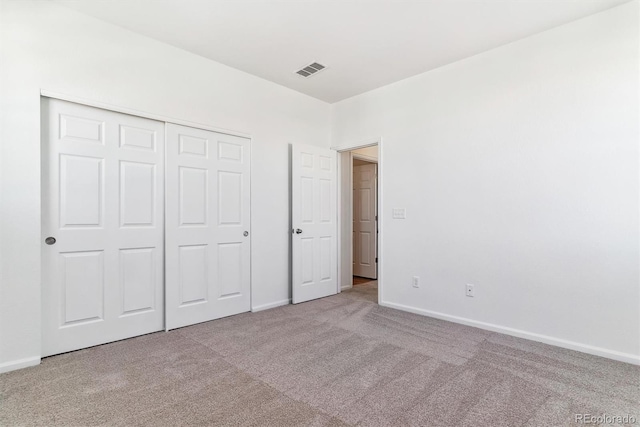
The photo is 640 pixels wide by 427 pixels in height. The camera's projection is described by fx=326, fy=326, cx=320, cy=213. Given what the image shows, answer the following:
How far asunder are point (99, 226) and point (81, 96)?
3.55ft

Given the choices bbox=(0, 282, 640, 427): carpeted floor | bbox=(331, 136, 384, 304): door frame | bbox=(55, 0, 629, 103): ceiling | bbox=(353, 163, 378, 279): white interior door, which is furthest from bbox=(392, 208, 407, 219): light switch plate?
bbox=(353, 163, 378, 279): white interior door

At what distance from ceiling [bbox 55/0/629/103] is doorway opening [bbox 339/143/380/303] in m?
1.97

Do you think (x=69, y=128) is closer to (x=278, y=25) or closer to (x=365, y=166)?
(x=278, y=25)

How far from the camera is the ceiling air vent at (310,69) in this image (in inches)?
140

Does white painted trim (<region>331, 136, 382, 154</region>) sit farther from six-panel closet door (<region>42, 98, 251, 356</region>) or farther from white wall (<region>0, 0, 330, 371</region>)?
six-panel closet door (<region>42, 98, 251, 356</region>)

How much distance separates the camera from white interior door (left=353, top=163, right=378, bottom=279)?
6.01m

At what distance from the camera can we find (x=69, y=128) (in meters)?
2.65

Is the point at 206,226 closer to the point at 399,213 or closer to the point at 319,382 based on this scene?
the point at 319,382

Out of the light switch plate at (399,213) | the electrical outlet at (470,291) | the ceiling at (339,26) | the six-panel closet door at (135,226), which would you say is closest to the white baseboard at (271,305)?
the six-panel closet door at (135,226)

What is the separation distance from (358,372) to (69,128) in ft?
9.70

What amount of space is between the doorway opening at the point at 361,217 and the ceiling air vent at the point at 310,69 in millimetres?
1570

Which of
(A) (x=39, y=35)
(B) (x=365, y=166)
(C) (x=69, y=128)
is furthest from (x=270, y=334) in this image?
(B) (x=365, y=166)
